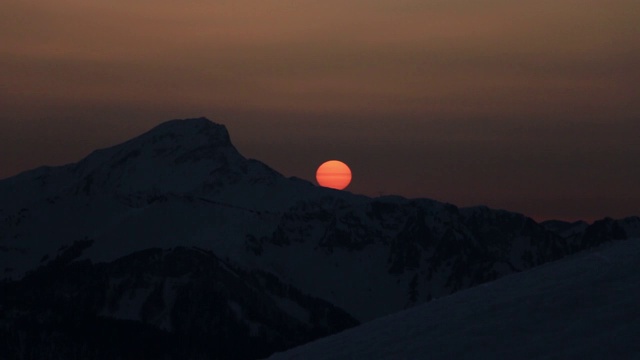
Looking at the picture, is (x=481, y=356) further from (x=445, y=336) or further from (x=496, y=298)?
(x=496, y=298)

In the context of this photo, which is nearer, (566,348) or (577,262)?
(566,348)

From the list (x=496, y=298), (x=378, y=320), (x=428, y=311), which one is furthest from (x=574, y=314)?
(x=378, y=320)

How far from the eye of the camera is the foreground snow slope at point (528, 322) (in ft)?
44.3

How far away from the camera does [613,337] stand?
13.1 metres

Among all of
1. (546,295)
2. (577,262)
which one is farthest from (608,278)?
(577,262)

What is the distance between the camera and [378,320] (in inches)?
765

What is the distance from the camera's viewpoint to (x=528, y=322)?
1491 centimetres

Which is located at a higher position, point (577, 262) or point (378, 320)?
point (577, 262)

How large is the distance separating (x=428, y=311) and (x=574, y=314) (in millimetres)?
4102

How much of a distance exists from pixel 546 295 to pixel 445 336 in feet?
5.81

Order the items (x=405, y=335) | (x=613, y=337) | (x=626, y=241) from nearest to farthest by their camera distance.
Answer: (x=613, y=337), (x=405, y=335), (x=626, y=241)

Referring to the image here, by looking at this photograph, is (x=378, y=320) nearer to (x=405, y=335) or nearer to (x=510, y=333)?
(x=405, y=335)

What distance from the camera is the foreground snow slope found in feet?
44.3

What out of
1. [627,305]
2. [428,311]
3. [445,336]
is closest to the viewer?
[627,305]
